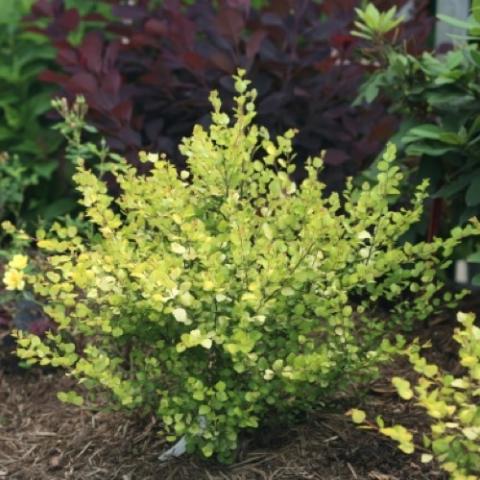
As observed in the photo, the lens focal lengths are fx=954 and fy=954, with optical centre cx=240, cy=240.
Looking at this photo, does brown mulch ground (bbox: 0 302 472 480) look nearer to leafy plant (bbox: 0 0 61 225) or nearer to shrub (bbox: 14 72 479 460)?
shrub (bbox: 14 72 479 460)

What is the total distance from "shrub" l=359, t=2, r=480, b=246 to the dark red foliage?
0.46m

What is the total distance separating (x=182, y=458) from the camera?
9.41ft

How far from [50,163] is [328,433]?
2.18 meters

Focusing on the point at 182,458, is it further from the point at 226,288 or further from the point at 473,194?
the point at 473,194

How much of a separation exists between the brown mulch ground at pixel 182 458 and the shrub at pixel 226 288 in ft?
0.44

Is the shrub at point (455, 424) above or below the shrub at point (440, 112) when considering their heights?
below

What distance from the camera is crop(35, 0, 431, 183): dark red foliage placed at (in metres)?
4.02

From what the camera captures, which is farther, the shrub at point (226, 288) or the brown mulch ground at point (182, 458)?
the brown mulch ground at point (182, 458)

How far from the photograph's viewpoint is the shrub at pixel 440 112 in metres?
3.21

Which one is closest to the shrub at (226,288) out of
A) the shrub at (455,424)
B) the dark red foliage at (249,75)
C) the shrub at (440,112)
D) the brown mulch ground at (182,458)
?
the brown mulch ground at (182,458)

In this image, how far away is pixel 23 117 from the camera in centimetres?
457

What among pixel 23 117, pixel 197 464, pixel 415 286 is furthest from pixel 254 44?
pixel 197 464

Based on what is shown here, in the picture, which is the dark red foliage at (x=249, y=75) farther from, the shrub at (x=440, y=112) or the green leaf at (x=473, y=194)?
the green leaf at (x=473, y=194)

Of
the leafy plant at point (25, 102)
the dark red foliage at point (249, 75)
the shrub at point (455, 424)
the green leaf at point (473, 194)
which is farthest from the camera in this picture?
the leafy plant at point (25, 102)
